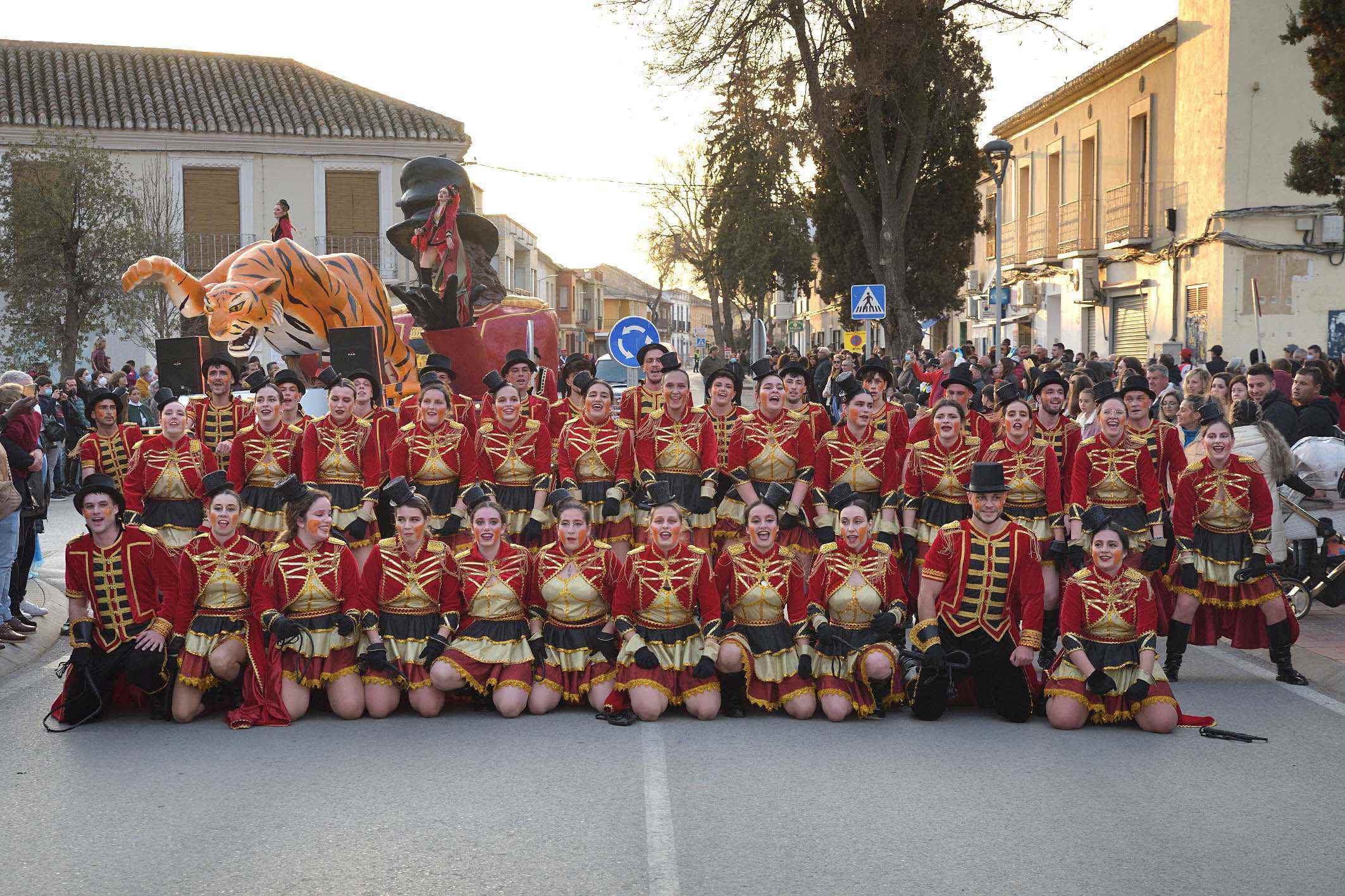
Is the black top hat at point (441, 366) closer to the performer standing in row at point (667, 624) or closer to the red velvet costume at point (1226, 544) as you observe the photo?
the performer standing in row at point (667, 624)

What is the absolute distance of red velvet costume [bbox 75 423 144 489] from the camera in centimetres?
997

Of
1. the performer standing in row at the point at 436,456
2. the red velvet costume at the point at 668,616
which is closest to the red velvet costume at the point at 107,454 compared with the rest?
the performer standing in row at the point at 436,456

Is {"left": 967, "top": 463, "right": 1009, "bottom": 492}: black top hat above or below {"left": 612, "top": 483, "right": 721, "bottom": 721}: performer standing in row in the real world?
above

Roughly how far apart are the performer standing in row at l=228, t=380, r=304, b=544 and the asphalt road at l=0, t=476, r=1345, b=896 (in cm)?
221

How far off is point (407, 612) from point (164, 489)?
2.64m

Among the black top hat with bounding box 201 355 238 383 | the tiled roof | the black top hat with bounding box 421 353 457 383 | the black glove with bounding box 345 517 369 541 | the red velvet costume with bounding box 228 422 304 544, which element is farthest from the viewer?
the tiled roof

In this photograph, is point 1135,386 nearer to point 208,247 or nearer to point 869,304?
point 869,304

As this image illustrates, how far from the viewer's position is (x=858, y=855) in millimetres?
5414

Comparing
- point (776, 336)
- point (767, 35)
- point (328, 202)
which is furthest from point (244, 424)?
point (776, 336)

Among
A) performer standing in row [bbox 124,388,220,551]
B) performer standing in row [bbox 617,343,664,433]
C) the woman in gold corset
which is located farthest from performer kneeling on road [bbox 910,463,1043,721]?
performer standing in row [bbox 124,388,220,551]

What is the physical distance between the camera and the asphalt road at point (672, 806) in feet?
17.1

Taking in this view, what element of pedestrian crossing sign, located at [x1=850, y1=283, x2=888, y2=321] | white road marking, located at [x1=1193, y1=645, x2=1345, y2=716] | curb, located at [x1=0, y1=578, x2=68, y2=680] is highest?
pedestrian crossing sign, located at [x1=850, y1=283, x2=888, y2=321]

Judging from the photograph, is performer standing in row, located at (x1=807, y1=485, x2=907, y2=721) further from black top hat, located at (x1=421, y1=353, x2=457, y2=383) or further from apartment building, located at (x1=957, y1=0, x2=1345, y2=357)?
apartment building, located at (x1=957, y1=0, x2=1345, y2=357)

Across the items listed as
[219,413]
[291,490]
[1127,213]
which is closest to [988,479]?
[291,490]
